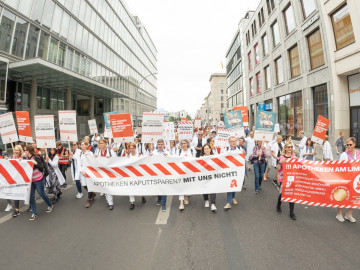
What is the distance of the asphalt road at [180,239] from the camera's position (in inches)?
120

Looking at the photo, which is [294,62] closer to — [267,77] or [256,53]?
[267,77]

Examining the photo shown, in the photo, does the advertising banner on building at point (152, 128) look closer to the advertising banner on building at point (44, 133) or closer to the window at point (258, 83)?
the advertising banner on building at point (44, 133)

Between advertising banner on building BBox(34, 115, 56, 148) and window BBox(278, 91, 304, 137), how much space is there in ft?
64.4

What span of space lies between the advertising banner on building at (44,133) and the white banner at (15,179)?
94cm

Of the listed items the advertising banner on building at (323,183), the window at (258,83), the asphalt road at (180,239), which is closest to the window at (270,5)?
the window at (258,83)

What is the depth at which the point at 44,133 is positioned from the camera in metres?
5.89

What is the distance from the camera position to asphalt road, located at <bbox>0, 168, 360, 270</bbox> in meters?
3.05

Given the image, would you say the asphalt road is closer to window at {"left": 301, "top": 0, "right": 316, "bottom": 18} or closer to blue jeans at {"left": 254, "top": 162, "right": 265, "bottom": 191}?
blue jeans at {"left": 254, "top": 162, "right": 265, "bottom": 191}

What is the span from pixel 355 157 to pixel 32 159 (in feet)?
25.9

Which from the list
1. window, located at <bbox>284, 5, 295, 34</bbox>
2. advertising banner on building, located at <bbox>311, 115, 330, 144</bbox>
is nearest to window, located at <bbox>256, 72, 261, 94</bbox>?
window, located at <bbox>284, 5, 295, 34</bbox>

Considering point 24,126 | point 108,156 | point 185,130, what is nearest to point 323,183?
point 108,156

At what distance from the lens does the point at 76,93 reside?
26891 millimetres

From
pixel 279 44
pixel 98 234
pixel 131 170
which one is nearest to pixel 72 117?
pixel 131 170

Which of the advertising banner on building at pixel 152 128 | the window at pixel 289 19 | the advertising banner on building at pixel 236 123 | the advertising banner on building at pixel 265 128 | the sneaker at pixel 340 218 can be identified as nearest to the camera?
the sneaker at pixel 340 218
